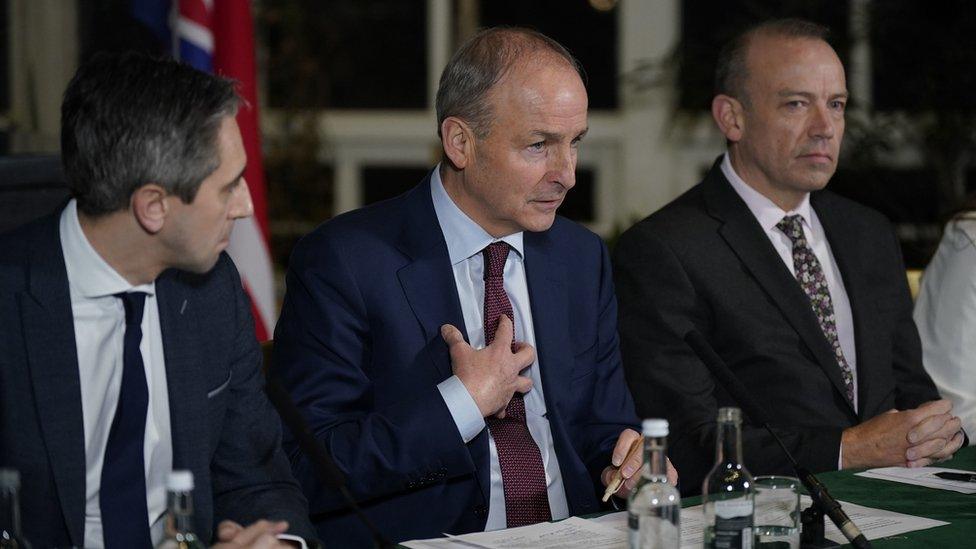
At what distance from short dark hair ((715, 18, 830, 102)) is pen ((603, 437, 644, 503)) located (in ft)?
3.85

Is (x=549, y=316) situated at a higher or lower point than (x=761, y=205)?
lower

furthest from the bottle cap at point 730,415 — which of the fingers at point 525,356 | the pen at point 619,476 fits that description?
the fingers at point 525,356

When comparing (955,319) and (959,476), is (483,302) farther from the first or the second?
(955,319)

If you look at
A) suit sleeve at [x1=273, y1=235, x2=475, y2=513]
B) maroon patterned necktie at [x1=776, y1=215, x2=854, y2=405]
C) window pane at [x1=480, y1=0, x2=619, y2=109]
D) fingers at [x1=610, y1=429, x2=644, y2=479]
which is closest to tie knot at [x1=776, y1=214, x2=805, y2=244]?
maroon patterned necktie at [x1=776, y1=215, x2=854, y2=405]

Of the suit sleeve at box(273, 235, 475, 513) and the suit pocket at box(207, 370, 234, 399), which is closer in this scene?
the suit pocket at box(207, 370, 234, 399)

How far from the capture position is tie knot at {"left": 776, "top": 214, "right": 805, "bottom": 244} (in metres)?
2.82

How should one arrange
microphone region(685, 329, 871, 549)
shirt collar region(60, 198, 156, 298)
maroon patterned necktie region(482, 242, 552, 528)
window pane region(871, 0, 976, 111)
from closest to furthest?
microphone region(685, 329, 871, 549) < shirt collar region(60, 198, 156, 298) < maroon patterned necktie region(482, 242, 552, 528) < window pane region(871, 0, 976, 111)

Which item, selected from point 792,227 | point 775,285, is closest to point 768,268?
point 775,285

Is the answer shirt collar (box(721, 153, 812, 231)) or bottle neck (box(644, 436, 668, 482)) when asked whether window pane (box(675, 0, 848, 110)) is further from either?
bottle neck (box(644, 436, 668, 482))

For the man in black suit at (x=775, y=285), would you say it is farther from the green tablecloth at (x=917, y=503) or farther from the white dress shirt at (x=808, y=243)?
the green tablecloth at (x=917, y=503)

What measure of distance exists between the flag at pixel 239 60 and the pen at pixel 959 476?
239cm

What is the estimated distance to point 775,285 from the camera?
2.71m

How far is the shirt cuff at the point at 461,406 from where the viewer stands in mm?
2061

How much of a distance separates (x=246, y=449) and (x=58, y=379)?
37 cm
